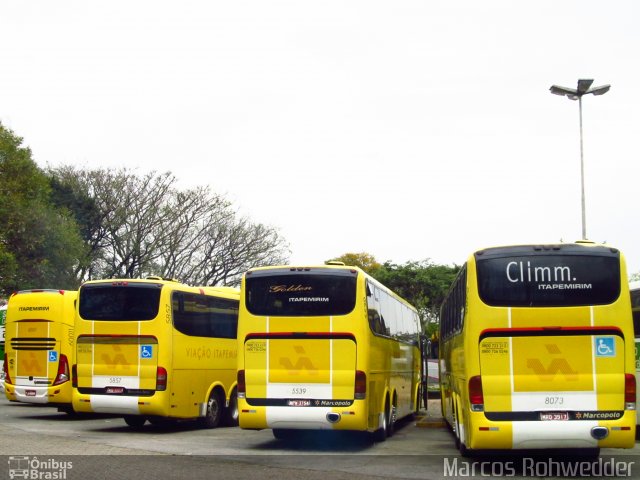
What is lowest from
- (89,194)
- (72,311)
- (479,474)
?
(479,474)

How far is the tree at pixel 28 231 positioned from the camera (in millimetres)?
37219

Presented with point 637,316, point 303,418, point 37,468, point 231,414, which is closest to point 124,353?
point 231,414

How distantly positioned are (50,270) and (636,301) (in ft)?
96.2

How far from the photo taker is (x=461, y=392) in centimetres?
1347

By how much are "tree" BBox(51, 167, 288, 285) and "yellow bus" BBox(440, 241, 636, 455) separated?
1378 inches

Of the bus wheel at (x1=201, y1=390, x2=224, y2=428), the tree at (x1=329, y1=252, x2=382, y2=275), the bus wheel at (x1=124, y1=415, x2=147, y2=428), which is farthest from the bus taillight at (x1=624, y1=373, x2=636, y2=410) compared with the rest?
the tree at (x1=329, y1=252, x2=382, y2=275)

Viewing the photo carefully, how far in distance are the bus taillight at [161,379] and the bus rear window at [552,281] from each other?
323 inches

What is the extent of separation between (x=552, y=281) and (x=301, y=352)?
4.75m

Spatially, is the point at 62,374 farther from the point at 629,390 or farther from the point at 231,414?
the point at 629,390

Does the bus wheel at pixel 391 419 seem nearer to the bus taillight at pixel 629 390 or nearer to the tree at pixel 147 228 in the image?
the bus taillight at pixel 629 390

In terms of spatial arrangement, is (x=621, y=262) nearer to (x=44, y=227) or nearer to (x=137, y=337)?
(x=137, y=337)

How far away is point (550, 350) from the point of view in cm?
1202

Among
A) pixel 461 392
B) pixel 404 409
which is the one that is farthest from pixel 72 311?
pixel 461 392

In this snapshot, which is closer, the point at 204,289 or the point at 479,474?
the point at 479,474
